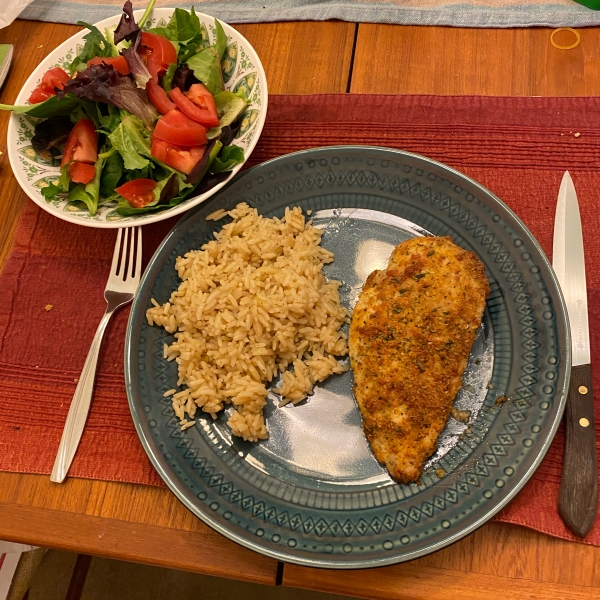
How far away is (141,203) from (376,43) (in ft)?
4.59

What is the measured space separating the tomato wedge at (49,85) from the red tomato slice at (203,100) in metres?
0.58

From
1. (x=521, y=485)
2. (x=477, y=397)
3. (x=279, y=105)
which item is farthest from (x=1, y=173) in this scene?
(x=521, y=485)

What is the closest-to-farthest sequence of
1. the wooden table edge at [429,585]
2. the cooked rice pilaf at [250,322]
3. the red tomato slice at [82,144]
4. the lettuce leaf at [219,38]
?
1. the wooden table edge at [429,585]
2. the cooked rice pilaf at [250,322]
3. the red tomato slice at [82,144]
4. the lettuce leaf at [219,38]

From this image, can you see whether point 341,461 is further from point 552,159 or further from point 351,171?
point 552,159

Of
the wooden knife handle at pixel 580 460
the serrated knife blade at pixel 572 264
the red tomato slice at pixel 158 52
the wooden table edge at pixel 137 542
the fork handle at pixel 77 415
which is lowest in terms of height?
the wooden table edge at pixel 137 542

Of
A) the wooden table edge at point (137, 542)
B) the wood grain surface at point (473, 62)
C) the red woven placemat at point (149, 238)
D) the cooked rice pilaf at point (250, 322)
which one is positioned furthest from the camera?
the wood grain surface at point (473, 62)

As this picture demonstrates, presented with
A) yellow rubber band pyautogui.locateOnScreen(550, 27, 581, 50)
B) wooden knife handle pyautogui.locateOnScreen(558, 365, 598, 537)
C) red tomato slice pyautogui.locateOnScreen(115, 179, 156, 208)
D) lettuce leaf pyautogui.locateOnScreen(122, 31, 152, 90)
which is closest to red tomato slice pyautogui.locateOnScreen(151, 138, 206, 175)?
red tomato slice pyautogui.locateOnScreen(115, 179, 156, 208)

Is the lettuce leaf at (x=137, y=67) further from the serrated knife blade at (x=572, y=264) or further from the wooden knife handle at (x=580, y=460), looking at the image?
the wooden knife handle at (x=580, y=460)

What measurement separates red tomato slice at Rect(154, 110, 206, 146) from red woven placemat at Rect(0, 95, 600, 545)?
0.33 metres

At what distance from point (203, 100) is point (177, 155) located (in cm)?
27

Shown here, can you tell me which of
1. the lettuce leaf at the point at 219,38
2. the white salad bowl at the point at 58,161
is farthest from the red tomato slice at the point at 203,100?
the lettuce leaf at the point at 219,38

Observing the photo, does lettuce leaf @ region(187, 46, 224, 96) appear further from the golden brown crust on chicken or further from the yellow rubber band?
the yellow rubber band

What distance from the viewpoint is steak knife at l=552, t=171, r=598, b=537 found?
1587mm

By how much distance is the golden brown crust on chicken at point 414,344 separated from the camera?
167 cm
